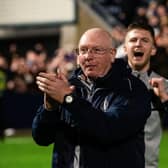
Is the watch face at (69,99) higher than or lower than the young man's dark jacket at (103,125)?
higher

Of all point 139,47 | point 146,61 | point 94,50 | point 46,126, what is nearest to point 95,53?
point 94,50

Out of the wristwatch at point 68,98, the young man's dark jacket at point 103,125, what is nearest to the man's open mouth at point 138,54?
the young man's dark jacket at point 103,125

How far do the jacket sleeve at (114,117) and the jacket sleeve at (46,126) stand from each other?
0.22 m

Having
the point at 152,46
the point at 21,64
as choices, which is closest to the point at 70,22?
the point at 21,64

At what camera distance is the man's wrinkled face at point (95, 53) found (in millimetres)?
4996

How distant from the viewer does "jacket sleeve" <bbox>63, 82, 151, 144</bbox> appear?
15.7ft

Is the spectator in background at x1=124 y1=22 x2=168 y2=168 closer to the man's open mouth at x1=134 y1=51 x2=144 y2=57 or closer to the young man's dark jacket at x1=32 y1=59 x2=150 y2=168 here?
the man's open mouth at x1=134 y1=51 x2=144 y2=57

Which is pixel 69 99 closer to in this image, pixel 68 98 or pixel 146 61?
pixel 68 98

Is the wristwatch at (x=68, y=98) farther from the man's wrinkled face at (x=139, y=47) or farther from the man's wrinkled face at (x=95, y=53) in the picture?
the man's wrinkled face at (x=139, y=47)

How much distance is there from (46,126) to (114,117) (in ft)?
1.50

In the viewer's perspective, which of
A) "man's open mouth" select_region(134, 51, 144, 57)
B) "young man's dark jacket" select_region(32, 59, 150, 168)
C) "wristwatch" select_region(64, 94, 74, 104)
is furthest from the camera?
"man's open mouth" select_region(134, 51, 144, 57)

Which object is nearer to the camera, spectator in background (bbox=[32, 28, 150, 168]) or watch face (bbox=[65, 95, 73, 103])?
watch face (bbox=[65, 95, 73, 103])

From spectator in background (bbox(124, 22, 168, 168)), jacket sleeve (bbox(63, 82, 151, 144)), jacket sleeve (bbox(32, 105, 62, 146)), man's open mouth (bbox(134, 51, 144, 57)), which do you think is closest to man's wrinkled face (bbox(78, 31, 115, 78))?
jacket sleeve (bbox(63, 82, 151, 144))

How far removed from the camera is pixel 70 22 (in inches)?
1051
